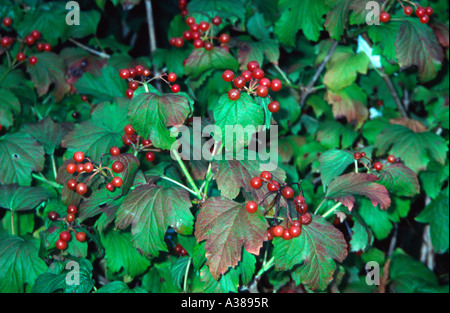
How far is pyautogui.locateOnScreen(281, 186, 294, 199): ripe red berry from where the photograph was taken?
140cm

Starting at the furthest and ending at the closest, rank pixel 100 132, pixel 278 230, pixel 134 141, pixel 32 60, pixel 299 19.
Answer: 1. pixel 32 60
2. pixel 299 19
3. pixel 100 132
4. pixel 134 141
5. pixel 278 230

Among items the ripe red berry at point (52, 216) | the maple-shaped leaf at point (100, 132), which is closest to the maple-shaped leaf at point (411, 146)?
the maple-shaped leaf at point (100, 132)

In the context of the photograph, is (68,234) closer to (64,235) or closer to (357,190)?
(64,235)

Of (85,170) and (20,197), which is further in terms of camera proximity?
(20,197)

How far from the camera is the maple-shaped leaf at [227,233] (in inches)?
51.8

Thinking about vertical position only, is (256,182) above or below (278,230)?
above

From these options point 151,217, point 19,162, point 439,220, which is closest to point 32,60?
point 19,162

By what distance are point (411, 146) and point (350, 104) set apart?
0.44 meters

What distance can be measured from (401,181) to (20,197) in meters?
1.67

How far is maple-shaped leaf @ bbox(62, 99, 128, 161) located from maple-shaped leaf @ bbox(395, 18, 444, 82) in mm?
1392

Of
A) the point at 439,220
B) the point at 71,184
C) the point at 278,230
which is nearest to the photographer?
the point at 278,230

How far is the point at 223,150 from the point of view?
174 cm

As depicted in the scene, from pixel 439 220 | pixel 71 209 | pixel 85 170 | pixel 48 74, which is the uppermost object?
pixel 48 74

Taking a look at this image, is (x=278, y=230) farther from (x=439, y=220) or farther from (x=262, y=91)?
(x=439, y=220)
